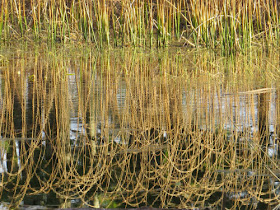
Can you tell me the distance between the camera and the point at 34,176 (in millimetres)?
2258

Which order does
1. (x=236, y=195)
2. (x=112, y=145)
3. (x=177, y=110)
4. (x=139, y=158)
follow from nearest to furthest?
(x=236, y=195)
(x=139, y=158)
(x=112, y=145)
(x=177, y=110)

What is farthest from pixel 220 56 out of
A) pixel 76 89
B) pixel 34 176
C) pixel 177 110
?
pixel 34 176

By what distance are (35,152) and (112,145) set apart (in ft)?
1.13

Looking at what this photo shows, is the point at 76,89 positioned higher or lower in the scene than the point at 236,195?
higher

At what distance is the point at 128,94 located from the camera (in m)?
4.18

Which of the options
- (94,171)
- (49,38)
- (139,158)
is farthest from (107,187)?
(49,38)

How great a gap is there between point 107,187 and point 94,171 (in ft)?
0.82

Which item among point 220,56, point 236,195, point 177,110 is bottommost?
point 236,195

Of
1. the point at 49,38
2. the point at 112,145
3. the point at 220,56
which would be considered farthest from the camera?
the point at 49,38

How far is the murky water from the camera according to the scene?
202 cm

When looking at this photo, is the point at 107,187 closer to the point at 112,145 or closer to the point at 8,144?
the point at 112,145

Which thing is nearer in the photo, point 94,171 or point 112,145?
point 94,171

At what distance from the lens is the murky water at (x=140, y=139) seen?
6.62 ft

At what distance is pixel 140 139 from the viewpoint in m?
2.80
